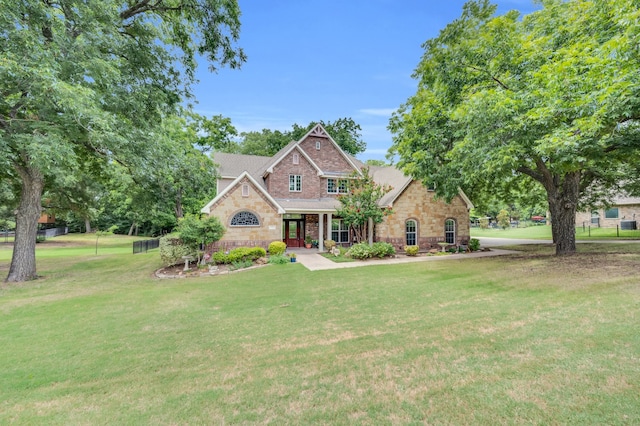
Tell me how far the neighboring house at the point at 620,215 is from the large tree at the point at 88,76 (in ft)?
113

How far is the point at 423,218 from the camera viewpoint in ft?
64.8

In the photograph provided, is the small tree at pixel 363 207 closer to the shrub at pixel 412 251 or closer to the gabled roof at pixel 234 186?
the shrub at pixel 412 251

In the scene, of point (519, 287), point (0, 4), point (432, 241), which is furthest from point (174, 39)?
point (432, 241)

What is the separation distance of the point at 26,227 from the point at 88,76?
7.20m

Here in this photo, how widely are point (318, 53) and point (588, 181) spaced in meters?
18.8

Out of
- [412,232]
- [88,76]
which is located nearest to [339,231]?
[412,232]

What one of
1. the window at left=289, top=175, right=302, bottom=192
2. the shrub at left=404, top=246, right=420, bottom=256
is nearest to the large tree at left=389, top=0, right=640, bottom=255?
the shrub at left=404, top=246, right=420, bottom=256

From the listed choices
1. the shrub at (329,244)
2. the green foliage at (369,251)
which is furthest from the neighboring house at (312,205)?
the green foliage at (369,251)

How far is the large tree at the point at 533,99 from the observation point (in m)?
7.82

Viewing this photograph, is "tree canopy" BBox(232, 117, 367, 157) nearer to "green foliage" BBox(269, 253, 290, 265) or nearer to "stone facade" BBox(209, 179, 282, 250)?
"stone facade" BBox(209, 179, 282, 250)

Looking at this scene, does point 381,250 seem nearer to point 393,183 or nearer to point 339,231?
point 339,231

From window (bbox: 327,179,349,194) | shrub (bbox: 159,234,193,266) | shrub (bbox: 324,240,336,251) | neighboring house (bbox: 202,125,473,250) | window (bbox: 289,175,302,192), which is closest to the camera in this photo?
shrub (bbox: 159,234,193,266)

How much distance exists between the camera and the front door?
2145 centimetres

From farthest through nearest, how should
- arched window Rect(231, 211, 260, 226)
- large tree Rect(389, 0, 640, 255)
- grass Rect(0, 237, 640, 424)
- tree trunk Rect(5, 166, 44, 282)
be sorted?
arched window Rect(231, 211, 260, 226) < tree trunk Rect(5, 166, 44, 282) < large tree Rect(389, 0, 640, 255) < grass Rect(0, 237, 640, 424)
